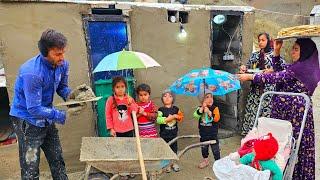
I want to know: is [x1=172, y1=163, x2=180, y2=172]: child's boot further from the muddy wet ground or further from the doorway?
the doorway

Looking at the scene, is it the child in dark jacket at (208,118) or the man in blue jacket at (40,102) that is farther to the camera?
the child in dark jacket at (208,118)

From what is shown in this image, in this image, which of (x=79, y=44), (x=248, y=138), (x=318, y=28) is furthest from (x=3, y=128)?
(x=318, y=28)

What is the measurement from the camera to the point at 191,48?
20.5 feet

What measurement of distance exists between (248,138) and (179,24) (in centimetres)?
324

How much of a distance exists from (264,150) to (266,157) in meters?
0.07

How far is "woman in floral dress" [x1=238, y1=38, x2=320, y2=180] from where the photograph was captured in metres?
3.56

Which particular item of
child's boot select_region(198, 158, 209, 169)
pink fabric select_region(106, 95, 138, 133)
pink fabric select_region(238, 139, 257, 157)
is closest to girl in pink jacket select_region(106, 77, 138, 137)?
pink fabric select_region(106, 95, 138, 133)

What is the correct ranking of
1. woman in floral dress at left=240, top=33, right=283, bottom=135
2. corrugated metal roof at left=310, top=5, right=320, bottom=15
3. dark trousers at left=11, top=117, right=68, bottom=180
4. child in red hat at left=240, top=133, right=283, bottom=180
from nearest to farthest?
1. child in red hat at left=240, top=133, right=283, bottom=180
2. dark trousers at left=11, top=117, right=68, bottom=180
3. woman in floral dress at left=240, top=33, right=283, bottom=135
4. corrugated metal roof at left=310, top=5, right=320, bottom=15

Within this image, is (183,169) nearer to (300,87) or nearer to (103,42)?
(103,42)

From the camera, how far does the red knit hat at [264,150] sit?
2912mm

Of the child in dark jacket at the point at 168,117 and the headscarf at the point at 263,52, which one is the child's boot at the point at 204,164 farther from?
the headscarf at the point at 263,52

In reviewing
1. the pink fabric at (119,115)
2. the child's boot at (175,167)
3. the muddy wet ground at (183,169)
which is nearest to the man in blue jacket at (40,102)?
the pink fabric at (119,115)

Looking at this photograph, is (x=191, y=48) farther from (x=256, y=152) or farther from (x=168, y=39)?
(x=256, y=152)

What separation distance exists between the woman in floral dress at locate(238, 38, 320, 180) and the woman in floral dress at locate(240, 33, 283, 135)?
6.26ft
